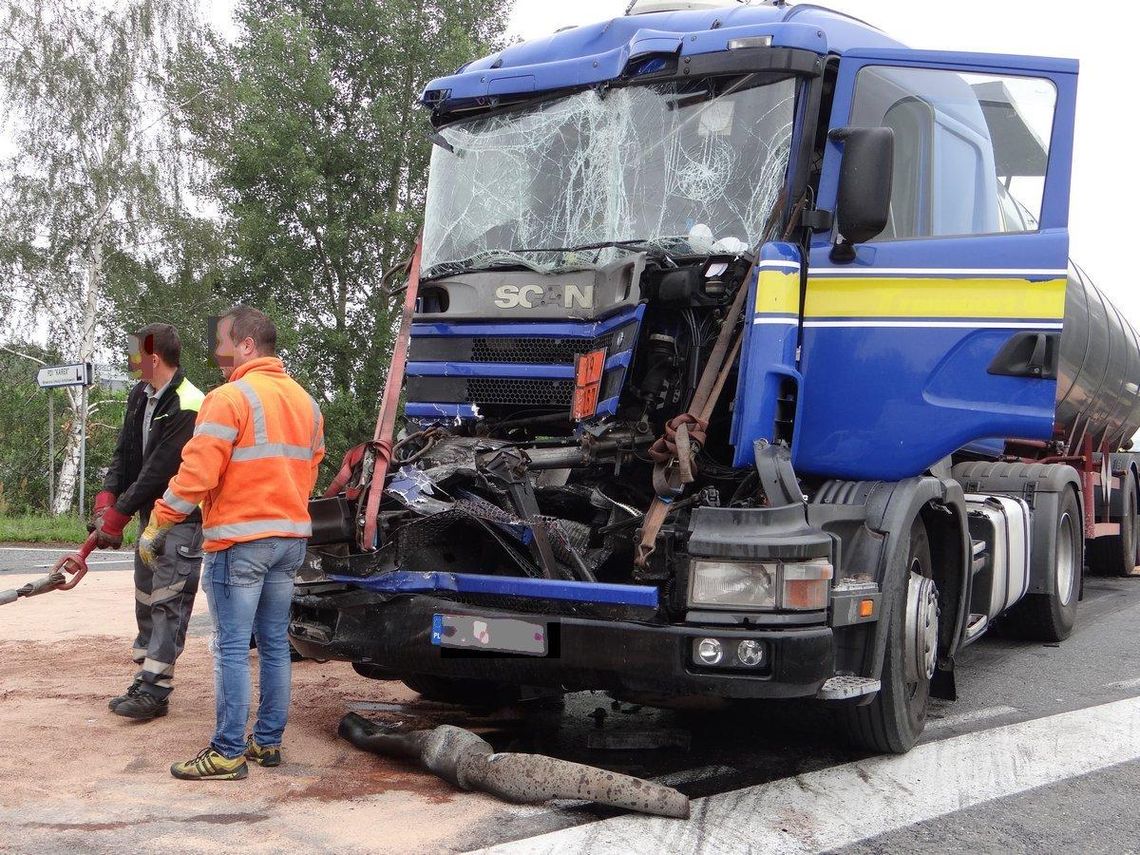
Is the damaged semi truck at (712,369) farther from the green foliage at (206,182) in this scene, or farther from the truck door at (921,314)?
the green foliage at (206,182)

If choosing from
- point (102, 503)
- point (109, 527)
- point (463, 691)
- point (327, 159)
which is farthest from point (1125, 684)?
point (327, 159)

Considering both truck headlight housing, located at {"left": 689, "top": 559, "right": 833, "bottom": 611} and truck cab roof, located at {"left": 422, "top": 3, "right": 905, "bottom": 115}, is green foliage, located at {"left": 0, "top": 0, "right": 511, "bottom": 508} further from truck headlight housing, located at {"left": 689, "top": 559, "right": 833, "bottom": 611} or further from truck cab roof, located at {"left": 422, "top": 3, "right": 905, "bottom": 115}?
truck headlight housing, located at {"left": 689, "top": 559, "right": 833, "bottom": 611}

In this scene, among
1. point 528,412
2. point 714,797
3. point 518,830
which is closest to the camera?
point 518,830

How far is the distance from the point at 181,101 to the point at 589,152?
19773 mm

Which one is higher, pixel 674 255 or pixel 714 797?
pixel 674 255

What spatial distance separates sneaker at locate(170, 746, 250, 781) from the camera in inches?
170

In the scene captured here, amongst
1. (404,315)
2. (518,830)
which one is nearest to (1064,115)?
(404,315)

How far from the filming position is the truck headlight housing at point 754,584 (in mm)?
4133

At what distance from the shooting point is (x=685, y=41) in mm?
5203

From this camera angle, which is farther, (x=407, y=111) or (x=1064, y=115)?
(x=407, y=111)

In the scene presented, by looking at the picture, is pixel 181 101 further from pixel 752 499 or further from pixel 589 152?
pixel 752 499

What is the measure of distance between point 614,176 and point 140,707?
323 centimetres

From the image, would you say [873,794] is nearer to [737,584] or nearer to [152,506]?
[737,584]

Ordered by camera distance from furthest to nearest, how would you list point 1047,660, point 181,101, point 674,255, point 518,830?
point 181,101 < point 1047,660 < point 674,255 < point 518,830
